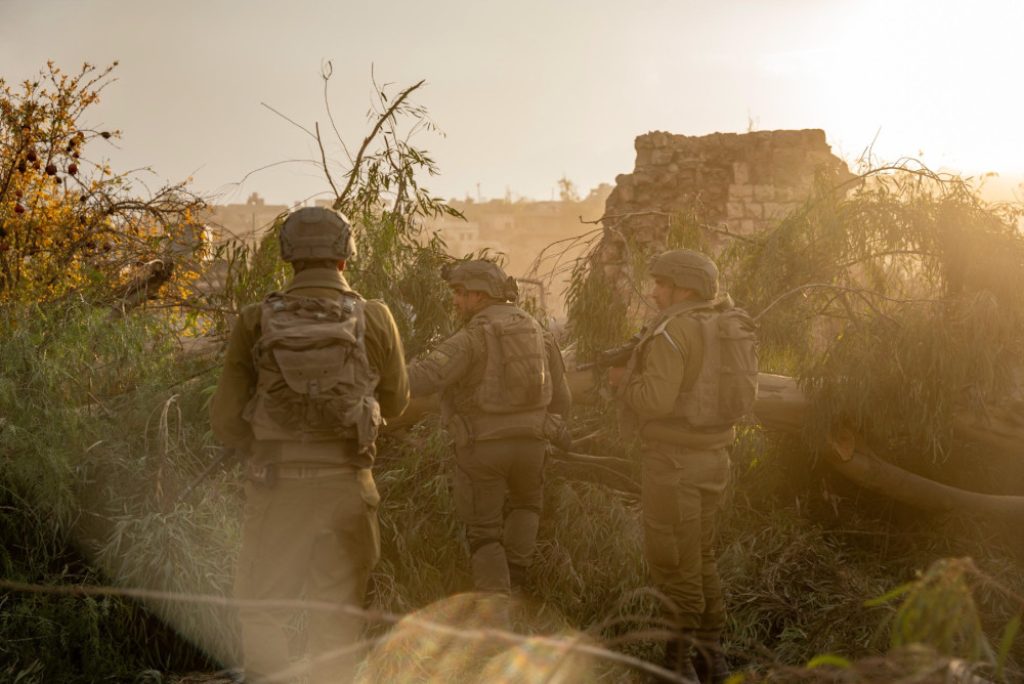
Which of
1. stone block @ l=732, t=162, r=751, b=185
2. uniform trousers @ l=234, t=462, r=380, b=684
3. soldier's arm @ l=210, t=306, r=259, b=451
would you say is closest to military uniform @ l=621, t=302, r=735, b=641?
uniform trousers @ l=234, t=462, r=380, b=684

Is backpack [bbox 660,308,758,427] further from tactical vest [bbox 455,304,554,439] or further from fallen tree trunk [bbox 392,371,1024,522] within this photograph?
fallen tree trunk [bbox 392,371,1024,522]

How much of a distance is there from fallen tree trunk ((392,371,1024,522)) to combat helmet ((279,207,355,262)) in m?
1.97

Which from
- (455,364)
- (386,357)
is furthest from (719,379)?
(386,357)

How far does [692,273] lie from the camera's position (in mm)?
4312

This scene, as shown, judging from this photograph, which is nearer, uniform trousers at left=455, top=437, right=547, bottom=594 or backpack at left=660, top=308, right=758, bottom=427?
backpack at left=660, top=308, right=758, bottom=427

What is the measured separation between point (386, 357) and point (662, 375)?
4.18ft

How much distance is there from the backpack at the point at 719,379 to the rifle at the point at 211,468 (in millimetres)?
1898

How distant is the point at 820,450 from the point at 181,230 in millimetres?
5179

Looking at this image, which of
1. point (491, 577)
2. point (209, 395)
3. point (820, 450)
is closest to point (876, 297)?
point (820, 450)

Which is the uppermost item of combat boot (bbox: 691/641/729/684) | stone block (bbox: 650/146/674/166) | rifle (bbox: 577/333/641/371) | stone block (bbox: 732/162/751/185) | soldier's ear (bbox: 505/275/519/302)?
stone block (bbox: 650/146/674/166)

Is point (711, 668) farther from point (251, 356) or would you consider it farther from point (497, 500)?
point (251, 356)

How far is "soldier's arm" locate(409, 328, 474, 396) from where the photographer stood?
441 cm

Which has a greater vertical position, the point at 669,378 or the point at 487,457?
the point at 669,378

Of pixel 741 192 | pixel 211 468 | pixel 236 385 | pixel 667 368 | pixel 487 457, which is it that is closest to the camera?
pixel 236 385
